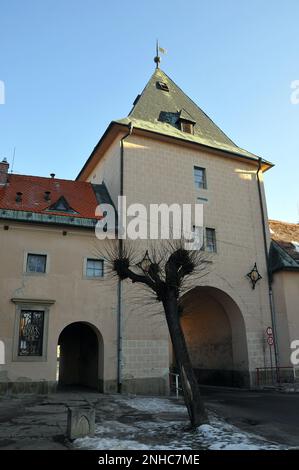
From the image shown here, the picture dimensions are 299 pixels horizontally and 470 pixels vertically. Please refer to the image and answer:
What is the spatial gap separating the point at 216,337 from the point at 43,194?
12252 mm

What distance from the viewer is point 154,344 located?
17.6 meters

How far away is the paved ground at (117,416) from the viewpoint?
8.42 meters

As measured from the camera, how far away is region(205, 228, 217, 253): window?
20.6 metres

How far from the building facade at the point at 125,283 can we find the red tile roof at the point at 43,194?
0.17 ft

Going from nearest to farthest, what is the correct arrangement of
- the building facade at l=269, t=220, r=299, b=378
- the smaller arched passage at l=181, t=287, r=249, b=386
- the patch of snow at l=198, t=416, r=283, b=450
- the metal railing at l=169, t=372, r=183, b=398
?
the patch of snow at l=198, t=416, r=283, b=450, the metal railing at l=169, t=372, r=183, b=398, the building facade at l=269, t=220, r=299, b=378, the smaller arched passage at l=181, t=287, r=249, b=386

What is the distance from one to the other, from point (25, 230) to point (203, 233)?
28.2 ft

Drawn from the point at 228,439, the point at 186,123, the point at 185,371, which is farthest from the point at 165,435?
the point at 186,123

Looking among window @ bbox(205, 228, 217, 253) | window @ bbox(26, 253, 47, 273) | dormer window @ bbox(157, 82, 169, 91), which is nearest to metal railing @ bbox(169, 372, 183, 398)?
window @ bbox(205, 228, 217, 253)

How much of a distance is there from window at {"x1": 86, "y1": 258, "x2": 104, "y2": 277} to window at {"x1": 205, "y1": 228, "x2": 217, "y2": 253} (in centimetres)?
566

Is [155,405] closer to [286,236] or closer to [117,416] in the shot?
[117,416]

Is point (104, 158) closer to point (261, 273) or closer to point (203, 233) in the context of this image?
point (203, 233)

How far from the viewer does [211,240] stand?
2081 cm

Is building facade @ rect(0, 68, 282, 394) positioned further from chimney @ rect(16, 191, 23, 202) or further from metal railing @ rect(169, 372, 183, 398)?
metal railing @ rect(169, 372, 183, 398)
